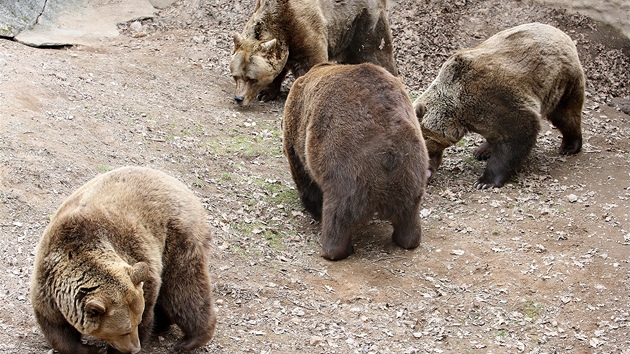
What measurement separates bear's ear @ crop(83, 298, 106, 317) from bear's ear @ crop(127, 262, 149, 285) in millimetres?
261

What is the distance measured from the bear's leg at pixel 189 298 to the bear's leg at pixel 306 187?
9.78 ft

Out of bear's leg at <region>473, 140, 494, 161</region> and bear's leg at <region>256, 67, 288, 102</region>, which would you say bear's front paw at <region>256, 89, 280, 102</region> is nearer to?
bear's leg at <region>256, 67, 288, 102</region>

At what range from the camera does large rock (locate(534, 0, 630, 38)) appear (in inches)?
540

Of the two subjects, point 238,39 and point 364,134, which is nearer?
point 364,134

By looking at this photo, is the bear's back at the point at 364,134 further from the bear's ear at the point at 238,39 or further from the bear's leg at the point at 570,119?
the bear's ear at the point at 238,39

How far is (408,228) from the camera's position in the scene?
26.7ft

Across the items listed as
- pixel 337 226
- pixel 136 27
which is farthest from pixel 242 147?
pixel 136 27

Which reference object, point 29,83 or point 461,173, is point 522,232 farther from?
point 29,83

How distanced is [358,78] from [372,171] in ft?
3.74

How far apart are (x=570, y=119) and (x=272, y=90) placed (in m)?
4.99

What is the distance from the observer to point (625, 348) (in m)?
6.58

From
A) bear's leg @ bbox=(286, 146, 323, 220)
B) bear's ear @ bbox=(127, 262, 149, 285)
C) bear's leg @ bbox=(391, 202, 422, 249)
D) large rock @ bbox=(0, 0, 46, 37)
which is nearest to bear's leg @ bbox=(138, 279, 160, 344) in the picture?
bear's ear @ bbox=(127, 262, 149, 285)

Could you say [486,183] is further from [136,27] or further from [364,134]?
[136,27]

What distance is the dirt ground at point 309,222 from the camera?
267 inches
